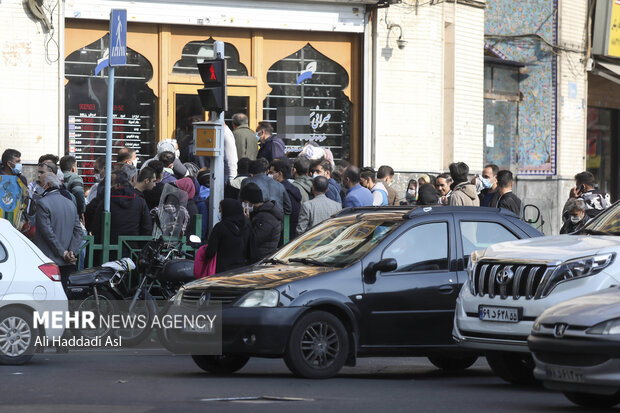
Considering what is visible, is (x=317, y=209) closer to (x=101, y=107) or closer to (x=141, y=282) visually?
(x=141, y=282)

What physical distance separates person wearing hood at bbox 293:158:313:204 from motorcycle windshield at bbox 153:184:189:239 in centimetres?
171

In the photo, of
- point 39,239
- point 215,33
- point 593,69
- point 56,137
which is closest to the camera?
point 39,239

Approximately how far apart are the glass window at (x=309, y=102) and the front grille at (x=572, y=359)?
43.4ft

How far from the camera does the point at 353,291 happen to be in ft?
38.0

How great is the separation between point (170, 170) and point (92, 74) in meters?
3.89

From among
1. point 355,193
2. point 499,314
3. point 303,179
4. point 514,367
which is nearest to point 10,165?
point 303,179

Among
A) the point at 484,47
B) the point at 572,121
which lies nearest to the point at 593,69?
the point at 572,121

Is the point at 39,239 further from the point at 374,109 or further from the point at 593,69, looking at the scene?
the point at 593,69

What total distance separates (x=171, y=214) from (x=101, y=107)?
533 cm

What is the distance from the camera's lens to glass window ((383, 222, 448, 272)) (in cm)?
1195

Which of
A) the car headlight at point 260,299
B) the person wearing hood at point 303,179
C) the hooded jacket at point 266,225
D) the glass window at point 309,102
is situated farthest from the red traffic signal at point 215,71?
the glass window at point 309,102

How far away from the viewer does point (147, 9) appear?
2112 centimetres

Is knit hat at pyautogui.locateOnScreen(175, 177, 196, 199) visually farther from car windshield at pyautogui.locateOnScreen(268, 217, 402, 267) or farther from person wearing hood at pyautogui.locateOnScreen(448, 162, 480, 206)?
car windshield at pyautogui.locateOnScreen(268, 217, 402, 267)

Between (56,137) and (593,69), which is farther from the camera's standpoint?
(593,69)
